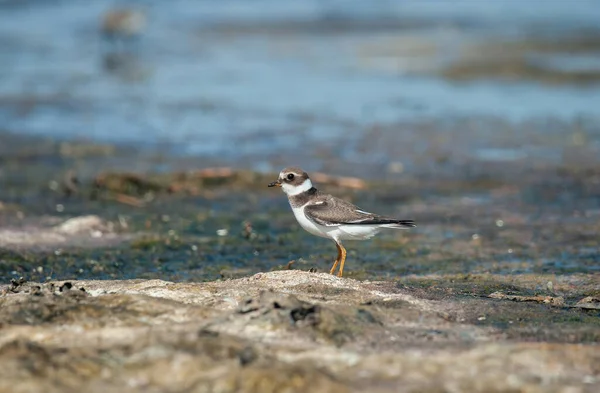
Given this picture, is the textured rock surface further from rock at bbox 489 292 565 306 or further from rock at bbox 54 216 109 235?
rock at bbox 54 216 109 235

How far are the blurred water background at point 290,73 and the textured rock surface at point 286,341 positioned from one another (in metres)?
6.89

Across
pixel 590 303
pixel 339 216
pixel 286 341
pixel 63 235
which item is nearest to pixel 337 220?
pixel 339 216

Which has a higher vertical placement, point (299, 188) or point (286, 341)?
point (299, 188)

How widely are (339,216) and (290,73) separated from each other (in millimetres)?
12296

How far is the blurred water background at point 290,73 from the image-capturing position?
50.1 feet

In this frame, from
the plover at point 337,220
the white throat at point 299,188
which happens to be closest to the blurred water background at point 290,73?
the white throat at point 299,188

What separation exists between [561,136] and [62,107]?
8139 millimetres

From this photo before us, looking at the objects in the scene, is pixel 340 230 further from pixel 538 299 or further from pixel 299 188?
pixel 538 299

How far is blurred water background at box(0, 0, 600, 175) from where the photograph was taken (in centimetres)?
1526

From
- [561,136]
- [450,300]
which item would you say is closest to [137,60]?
[561,136]

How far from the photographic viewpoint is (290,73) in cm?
1997

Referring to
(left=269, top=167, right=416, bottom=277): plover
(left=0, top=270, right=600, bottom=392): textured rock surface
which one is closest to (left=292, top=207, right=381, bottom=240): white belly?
(left=269, top=167, right=416, bottom=277): plover

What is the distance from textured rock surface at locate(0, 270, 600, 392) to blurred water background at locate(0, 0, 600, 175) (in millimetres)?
6891

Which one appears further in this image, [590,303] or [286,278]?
[286,278]
